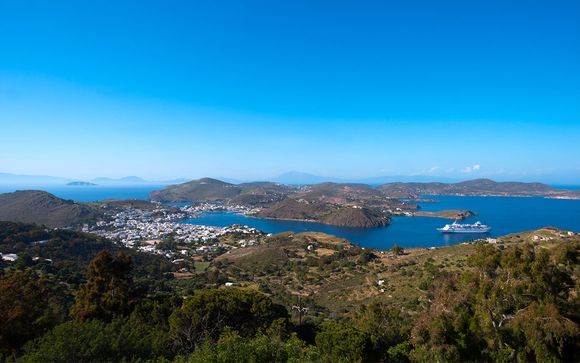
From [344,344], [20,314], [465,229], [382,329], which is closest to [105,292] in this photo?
[20,314]

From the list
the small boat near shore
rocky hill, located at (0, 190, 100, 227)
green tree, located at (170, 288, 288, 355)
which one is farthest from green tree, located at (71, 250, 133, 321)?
the small boat near shore

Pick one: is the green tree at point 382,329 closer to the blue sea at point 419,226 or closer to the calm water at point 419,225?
the blue sea at point 419,226

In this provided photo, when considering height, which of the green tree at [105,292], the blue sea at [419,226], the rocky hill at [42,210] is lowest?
the blue sea at [419,226]

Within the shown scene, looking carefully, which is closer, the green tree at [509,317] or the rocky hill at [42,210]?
the green tree at [509,317]

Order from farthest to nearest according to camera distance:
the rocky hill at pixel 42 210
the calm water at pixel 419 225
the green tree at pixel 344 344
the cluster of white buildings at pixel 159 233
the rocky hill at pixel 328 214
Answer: the rocky hill at pixel 328 214
the rocky hill at pixel 42 210
the calm water at pixel 419 225
the cluster of white buildings at pixel 159 233
the green tree at pixel 344 344

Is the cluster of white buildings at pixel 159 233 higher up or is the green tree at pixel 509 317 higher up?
the green tree at pixel 509 317

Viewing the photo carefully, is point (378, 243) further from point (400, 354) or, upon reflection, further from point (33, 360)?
point (33, 360)

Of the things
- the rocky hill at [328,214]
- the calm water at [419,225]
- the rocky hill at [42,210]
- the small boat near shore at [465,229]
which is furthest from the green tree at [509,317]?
the rocky hill at [42,210]

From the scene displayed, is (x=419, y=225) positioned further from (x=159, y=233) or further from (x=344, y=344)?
(x=344, y=344)

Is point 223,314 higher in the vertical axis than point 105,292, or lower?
lower
